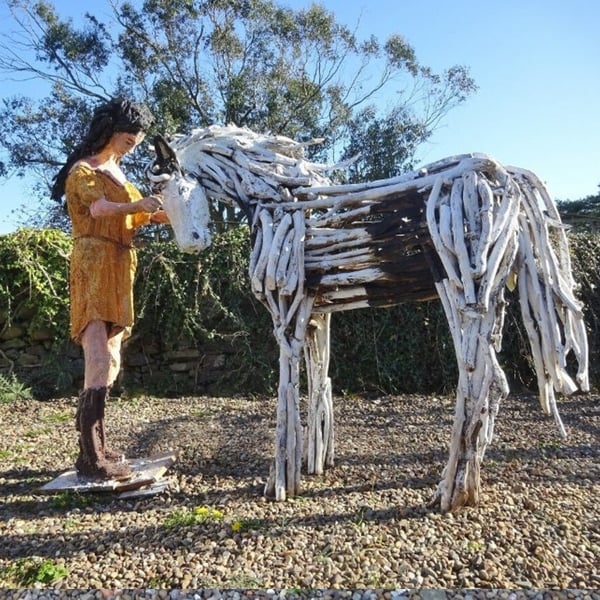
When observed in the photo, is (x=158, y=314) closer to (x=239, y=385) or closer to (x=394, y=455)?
(x=239, y=385)

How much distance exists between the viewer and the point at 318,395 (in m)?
3.64

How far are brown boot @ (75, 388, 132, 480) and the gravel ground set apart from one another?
0.52 feet

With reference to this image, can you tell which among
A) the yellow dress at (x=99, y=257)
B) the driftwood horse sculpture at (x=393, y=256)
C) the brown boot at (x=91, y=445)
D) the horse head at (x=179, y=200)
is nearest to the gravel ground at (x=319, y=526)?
the brown boot at (x=91, y=445)

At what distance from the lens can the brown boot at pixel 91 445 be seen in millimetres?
3488

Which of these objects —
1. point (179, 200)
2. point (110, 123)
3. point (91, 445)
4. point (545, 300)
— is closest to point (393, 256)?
point (545, 300)

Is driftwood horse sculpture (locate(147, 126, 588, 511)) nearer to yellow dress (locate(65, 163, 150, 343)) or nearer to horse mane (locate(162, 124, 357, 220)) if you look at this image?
horse mane (locate(162, 124, 357, 220))

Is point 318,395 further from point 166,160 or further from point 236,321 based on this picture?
point 236,321

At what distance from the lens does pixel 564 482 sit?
11.5 ft

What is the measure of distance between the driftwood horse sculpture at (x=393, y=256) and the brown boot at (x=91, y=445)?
111 cm

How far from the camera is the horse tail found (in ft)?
9.22

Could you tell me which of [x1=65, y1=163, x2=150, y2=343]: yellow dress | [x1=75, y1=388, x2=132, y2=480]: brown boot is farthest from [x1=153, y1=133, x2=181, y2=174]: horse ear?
[x1=75, y1=388, x2=132, y2=480]: brown boot

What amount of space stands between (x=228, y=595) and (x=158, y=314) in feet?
17.5

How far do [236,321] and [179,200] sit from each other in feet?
12.9

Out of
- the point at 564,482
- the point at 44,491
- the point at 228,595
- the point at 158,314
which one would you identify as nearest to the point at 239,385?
the point at 158,314
